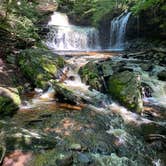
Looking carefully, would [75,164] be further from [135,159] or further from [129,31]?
[129,31]

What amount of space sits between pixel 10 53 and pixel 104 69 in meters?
2.98

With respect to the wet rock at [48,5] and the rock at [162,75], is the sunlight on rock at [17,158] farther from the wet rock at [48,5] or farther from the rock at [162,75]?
the wet rock at [48,5]

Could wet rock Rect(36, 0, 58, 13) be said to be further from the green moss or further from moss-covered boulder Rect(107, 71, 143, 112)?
the green moss

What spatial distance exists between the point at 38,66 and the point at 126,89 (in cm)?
275

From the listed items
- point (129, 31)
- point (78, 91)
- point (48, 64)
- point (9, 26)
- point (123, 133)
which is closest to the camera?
point (123, 133)

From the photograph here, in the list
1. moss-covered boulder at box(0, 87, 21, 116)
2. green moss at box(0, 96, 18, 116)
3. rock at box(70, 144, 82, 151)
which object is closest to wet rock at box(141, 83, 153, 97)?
moss-covered boulder at box(0, 87, 21, 116)

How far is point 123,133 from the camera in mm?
5945

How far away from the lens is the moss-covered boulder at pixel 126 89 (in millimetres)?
7445

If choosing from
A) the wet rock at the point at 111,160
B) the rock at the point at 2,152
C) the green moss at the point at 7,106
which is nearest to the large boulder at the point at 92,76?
the green moss at the point at 7,106

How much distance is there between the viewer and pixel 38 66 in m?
8.95

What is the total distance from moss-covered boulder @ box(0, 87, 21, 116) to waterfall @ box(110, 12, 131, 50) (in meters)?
10.6

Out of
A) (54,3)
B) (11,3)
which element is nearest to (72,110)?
(11,3)

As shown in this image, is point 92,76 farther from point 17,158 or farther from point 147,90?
point 17,158

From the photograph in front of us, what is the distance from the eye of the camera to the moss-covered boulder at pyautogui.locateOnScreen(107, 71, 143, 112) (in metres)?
7.44
